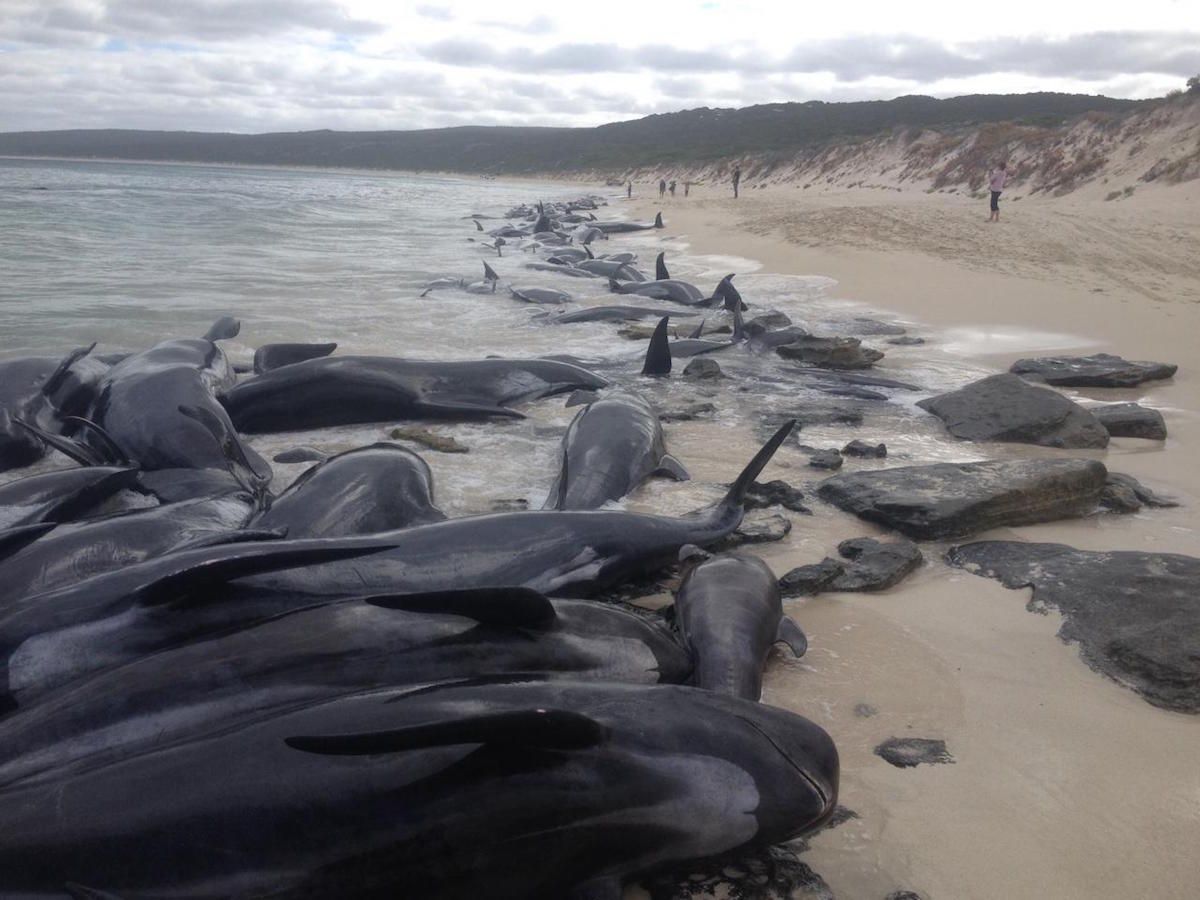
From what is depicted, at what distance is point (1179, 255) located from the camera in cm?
1471

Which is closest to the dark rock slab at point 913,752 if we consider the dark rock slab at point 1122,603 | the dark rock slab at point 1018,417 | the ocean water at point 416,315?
the dark rock slab at point 1122,603

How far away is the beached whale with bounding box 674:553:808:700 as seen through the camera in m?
3.04

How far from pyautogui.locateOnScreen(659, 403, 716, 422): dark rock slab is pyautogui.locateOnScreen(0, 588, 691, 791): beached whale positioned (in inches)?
155

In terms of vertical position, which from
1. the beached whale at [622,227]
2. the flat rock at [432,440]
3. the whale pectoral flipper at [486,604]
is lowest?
the beached whale at [622,227]

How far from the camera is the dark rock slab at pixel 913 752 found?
9.16 ft

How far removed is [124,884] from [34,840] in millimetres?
213

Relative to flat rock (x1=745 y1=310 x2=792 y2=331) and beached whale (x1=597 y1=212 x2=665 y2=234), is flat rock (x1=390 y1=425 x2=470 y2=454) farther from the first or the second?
beached whale (x1=597 y1=212 x2=665 y2=234)

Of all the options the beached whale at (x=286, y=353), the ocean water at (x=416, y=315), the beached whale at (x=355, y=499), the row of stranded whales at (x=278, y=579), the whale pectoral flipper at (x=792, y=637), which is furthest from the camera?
the beached whale at (x=286, y=353)

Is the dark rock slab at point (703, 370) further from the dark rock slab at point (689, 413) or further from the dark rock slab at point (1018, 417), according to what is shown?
the dark rock slab at point (1018, 417)

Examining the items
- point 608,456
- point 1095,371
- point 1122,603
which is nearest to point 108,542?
point 608,456

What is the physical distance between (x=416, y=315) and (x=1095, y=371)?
7.08 meters

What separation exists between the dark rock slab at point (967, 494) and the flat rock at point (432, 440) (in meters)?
2.15

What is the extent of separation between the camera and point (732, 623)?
129 inches

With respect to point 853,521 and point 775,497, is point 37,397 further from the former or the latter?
point 853,521
